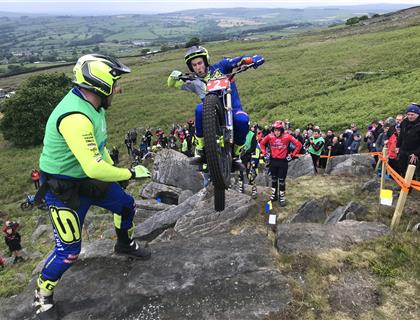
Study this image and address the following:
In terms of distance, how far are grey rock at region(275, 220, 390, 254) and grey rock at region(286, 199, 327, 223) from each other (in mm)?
1836

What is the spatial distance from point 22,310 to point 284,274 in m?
4.25

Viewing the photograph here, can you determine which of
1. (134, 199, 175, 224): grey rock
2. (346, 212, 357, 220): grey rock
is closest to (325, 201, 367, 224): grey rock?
(346, 212, 357, 220): grey rock

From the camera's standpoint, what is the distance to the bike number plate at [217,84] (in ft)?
24.5

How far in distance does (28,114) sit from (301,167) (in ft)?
150

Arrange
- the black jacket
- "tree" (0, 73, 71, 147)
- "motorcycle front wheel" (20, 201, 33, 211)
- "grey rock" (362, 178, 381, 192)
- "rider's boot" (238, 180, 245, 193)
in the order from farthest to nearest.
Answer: "tree" (0, 73, 71, 147) → "motorcycle front wheel" (20, 201, 33, 211) → "rider's boot" (238, 180, 245, 193) → "grey rock" (362, 178, 381, 192) → the black jacket

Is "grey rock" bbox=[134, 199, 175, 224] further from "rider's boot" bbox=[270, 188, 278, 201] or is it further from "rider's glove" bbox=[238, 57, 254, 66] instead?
"rider's glove" bbox=[238, 57, 254, 66]

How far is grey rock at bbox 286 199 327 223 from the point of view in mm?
9484

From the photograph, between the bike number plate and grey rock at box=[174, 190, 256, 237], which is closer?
the bike number plate

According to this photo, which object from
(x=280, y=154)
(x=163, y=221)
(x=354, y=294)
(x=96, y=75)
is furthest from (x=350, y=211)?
(x=96, y=75)

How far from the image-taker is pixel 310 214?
31.6 ft

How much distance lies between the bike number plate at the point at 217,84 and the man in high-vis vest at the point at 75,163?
2340 millimetres

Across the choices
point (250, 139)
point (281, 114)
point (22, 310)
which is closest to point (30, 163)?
point (281, 114)

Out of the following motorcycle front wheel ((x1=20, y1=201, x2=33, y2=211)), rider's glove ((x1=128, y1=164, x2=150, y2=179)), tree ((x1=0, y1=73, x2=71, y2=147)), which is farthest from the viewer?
tree ((x1=0, y1=73, x2=71, y2=147))

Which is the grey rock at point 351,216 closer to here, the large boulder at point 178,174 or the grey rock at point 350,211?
the grey rock at point 350,211
